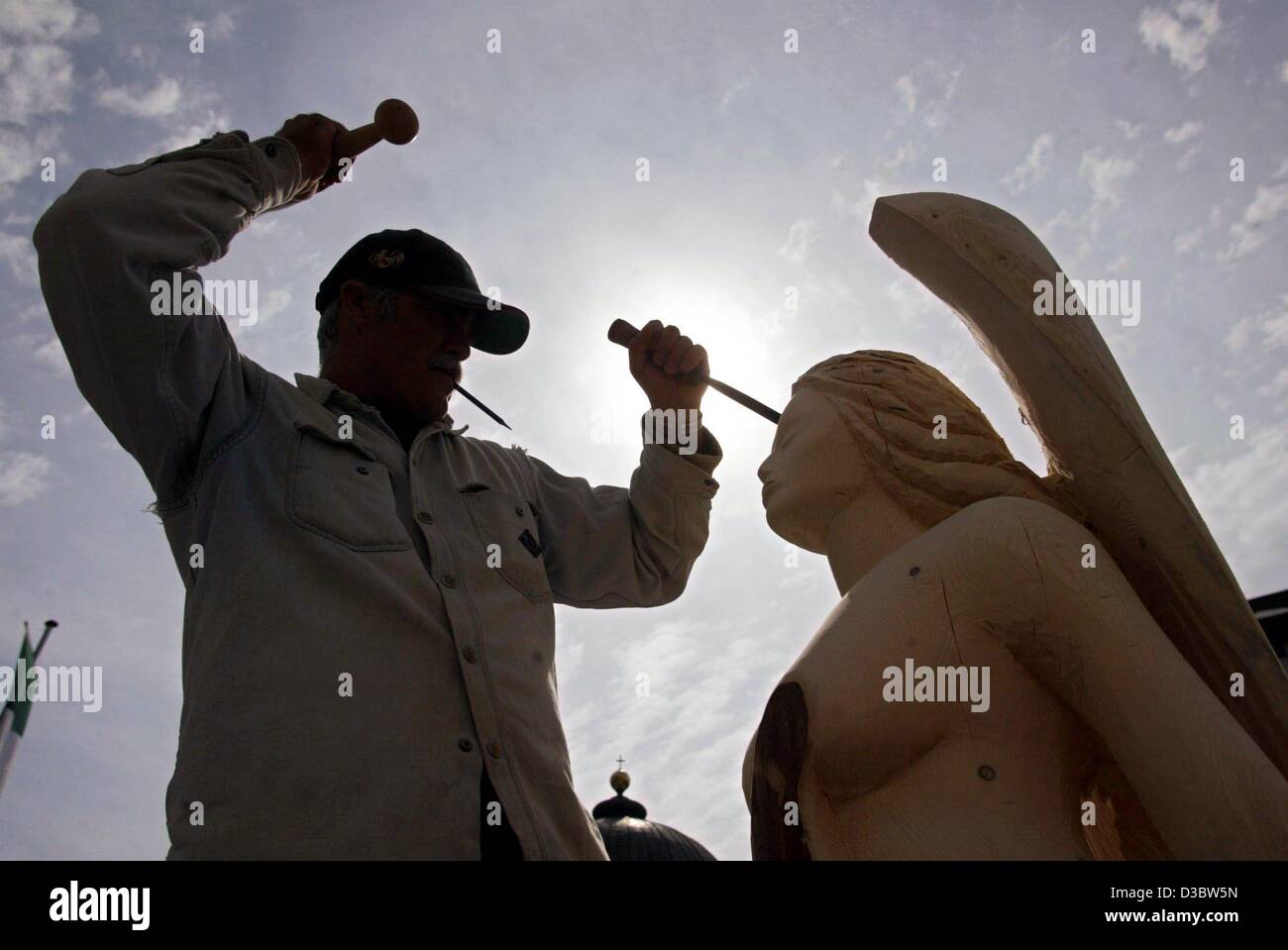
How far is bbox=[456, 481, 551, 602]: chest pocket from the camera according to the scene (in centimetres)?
254

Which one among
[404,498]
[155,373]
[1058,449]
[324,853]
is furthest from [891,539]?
[155,373]

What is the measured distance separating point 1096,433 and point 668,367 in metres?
1.07

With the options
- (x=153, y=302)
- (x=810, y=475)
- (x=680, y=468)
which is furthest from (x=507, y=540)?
(x=153, y=302)

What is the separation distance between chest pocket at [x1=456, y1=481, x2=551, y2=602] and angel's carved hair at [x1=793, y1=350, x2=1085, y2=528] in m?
0.87

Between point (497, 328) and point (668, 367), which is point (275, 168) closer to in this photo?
point (497, 328)

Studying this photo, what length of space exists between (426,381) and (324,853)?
1318 mm

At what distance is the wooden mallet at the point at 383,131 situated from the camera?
273 centimetres

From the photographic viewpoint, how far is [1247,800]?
2.05 m

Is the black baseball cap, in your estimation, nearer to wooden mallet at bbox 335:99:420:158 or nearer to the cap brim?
the cap brim

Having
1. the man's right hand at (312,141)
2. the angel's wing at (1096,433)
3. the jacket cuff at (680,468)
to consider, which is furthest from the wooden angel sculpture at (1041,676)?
the man's right hand at (312,141)

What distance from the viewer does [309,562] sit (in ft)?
7.36

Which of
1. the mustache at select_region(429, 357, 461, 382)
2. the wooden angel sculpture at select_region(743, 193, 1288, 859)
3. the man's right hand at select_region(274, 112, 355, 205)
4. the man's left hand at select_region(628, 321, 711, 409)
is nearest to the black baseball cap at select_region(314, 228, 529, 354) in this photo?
the mustache at select_region(429, 357, 461, 382)
